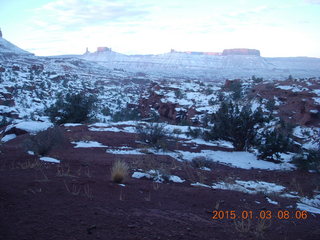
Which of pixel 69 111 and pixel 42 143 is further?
pixel 69 111

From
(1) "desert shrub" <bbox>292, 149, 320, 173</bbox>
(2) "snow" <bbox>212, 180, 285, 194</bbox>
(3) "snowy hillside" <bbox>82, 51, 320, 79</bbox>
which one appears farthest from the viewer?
(3) "snowy hillside" <bbox>82, 51, 320, 79</bbox>

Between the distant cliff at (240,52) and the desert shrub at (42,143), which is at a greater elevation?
→ the distant cliff at (240,52)

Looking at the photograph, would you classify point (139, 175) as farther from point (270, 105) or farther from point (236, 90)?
point (236, 90)

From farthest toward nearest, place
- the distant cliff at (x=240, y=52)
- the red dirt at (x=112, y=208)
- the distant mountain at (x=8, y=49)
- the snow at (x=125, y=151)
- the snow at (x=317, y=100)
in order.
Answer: the distant cliff at (x=240, y=52) → the distant mountain at (x=8, y=49) → the snow at (x=317, y=100) → the snow at (x=125, y=151) → the red dirt at (x=112, y=208)

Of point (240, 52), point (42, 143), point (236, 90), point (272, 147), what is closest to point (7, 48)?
point (236, 90)

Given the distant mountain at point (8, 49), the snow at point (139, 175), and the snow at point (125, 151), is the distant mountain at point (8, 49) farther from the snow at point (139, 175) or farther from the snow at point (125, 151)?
the snow at point (139, 175)

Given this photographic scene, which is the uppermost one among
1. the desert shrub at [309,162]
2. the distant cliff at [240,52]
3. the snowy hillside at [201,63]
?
the distant cliff at [240,52]

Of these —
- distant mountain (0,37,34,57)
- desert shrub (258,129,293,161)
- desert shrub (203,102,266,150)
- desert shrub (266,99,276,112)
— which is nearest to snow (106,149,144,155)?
desert shrub (203,102,266,150)

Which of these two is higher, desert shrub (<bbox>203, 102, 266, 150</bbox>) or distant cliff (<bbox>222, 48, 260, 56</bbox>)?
distant cliff (<bbox>222, 48, 260, 56</bbox>)

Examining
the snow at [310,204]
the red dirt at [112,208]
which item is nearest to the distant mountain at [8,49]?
the red dirt at [112,208]

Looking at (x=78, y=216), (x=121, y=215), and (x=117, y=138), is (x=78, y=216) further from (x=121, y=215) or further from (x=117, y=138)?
(x=117, y=138)

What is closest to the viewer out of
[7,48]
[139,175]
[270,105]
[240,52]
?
[139,175]

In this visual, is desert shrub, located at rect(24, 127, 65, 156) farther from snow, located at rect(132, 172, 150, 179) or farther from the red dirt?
snow, located at rect(132, 172, 150, 179)

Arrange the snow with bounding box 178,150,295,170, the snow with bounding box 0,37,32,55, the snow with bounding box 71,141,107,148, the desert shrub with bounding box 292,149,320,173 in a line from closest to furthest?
the desert shrub with bounding box 292,149,320,173
the snow with bounding box 178,150,295,170
the snow with bounding box 71,141,107,148
the snow with bounding box 0,37,32,55
